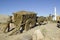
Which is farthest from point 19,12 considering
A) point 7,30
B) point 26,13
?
point 7,30

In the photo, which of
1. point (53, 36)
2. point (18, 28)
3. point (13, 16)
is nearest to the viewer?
point (53, 36)

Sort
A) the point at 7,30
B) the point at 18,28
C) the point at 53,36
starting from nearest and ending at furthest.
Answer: the point at 53,36 < the point at 18,28 < the point at 7,30

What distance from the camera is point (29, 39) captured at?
12.4 m

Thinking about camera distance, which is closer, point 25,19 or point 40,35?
point 40,35

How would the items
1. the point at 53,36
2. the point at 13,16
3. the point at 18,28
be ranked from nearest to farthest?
the point at 53,36, the point at 18,28, the point at 13,16

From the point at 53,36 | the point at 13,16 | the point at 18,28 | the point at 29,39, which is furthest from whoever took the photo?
the point at 13,16

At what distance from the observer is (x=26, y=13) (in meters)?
21.3

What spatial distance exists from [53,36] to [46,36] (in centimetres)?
50

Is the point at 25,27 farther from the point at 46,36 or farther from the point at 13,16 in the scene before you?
the point at 46,36

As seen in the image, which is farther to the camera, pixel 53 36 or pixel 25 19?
pixel 25 19

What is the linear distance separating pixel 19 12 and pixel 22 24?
1.99 meters

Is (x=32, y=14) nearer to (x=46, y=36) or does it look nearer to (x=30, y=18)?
(x=30, y=18)

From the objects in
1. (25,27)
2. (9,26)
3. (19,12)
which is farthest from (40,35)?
(9,26)

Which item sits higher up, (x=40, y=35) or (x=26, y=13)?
(x=26, y=13)
